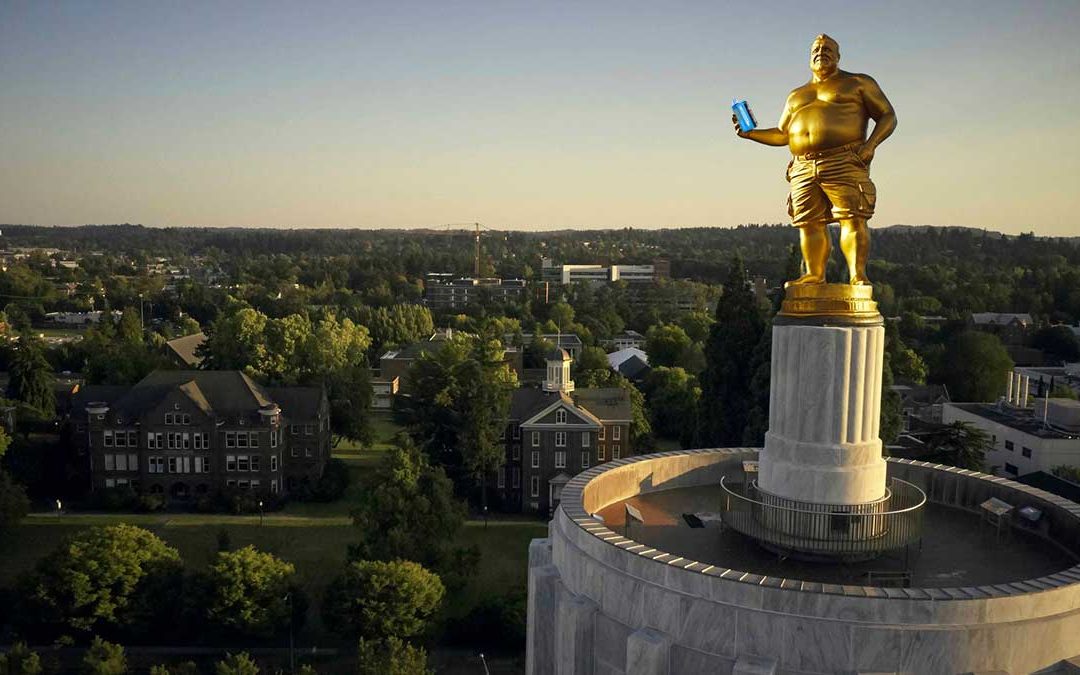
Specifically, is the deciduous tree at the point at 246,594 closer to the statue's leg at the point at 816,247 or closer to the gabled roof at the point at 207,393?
the gabled roof at the point at 207,393

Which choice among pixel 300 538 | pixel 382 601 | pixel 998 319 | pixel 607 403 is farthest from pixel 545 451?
pixel 998 319

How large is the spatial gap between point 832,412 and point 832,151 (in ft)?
14.9

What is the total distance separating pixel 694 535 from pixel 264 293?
13348 centimetres

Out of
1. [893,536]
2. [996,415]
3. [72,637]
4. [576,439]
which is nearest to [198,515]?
[72,637]

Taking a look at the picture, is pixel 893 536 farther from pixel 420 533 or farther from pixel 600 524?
pixel 420 533

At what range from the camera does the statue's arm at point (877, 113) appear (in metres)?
14.3

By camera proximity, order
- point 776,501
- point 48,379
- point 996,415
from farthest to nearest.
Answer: point 48,379 < point 996,415 < point 776,501

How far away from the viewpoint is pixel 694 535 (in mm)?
15398

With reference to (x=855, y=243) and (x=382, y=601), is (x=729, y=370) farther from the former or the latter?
(x=855, y=243)

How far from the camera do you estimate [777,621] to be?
1143cm

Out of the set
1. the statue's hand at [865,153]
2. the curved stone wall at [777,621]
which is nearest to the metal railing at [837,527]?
the curved stone wall at [777,621]

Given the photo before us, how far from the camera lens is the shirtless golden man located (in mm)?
14414

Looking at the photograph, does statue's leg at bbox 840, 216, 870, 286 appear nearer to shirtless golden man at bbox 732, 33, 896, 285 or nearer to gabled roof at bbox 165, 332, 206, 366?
shirtless golden man at bbox 732, 33, 896, 285

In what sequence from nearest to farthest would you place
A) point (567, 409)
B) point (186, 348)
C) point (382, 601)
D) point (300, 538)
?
point (382, 601) → point (300, 538) → point (567, 409) → point (186, 348)
